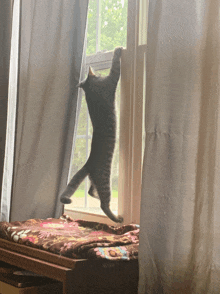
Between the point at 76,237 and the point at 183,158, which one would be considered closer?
the point at 183,158

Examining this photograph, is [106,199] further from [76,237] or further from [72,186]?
[76,237]

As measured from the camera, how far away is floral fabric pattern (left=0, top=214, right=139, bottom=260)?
4.37 feet

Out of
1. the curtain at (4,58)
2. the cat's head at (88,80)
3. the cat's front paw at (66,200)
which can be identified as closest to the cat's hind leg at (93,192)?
the cat's front paw at (66,200)

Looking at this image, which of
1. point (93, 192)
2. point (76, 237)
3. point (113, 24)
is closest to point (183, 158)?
point (76, 237)

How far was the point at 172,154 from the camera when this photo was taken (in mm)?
1368

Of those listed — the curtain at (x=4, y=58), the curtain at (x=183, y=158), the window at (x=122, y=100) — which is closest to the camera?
the curtain at (x=183, y=158)

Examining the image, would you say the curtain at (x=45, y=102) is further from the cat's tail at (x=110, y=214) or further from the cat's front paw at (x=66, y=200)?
the cat's tail at (x=110, y=214)

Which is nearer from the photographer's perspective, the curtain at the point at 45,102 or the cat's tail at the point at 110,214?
the cat's tail at the point at 110,214

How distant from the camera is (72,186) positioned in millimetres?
1916

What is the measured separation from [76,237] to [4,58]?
1234 millimetres

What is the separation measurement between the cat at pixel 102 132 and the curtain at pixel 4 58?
0.60 m

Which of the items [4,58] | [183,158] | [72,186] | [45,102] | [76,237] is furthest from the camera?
[4,58]

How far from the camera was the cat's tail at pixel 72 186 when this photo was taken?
6.22 ft

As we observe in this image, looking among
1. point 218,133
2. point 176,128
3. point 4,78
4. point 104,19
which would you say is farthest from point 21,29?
point 218,133
